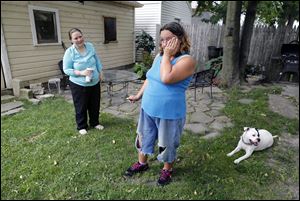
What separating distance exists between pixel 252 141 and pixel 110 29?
23.0ft

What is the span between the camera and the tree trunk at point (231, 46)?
6.03 metres

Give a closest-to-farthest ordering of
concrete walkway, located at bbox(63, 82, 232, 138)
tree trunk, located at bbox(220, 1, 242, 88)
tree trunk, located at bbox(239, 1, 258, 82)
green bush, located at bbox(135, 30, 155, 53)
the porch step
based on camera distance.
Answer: concrete walkway, located at bbox(63, 82, 232, 138) < the porch step < tree trunk, located at bbox(220, 1, 242, 88) < tree trunk, located at bbox(239, 1, 258, 82) < green bush, located at bbox(135, 30, 155, 53)

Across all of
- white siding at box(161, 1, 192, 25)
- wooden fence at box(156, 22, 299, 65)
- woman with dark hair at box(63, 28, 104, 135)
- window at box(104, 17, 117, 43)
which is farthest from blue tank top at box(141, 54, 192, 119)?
white siding at box(161, 1, 192, 25)

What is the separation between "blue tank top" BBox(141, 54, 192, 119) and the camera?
194 cm

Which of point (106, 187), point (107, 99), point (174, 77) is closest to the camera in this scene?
point (174, 77)

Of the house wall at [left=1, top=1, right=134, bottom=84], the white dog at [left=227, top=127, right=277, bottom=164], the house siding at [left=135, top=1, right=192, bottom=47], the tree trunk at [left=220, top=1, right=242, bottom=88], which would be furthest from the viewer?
the house siding at [left=135, top=1, right=192, bottom=47]

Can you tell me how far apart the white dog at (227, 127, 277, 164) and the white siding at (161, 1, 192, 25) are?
1030 centimetres

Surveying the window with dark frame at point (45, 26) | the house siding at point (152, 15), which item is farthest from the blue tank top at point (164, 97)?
the house siding at point (152, 15)

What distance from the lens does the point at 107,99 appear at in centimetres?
530

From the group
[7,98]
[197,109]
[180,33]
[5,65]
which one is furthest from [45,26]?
[180,33]

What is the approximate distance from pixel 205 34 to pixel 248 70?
2419 mm

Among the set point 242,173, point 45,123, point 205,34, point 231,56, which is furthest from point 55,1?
point 242,173

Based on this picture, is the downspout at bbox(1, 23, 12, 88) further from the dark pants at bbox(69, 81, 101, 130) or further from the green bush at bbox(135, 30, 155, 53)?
the green bush at bbox(135, 30, 155, 53)

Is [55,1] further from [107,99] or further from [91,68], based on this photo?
[91,68]
